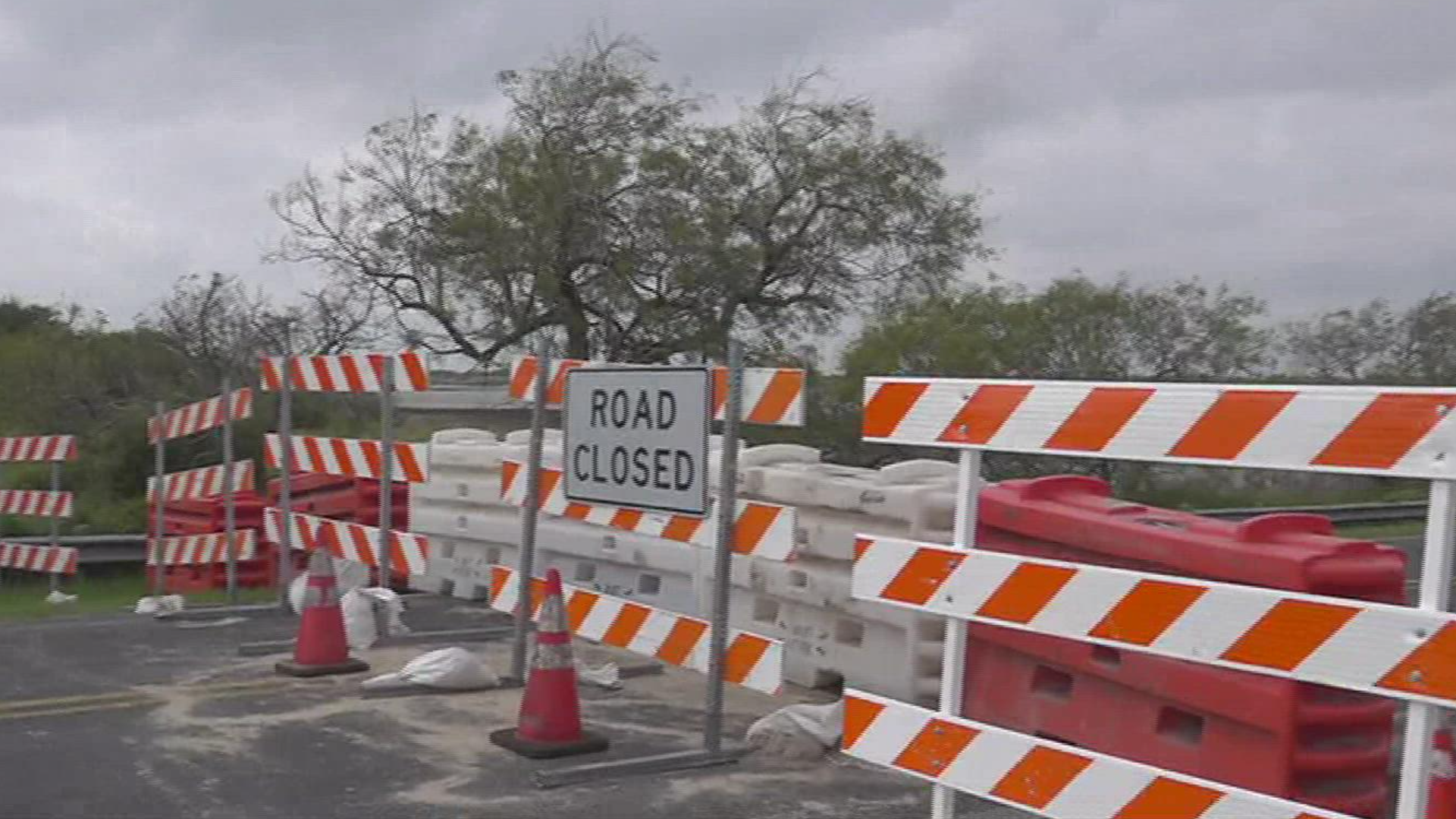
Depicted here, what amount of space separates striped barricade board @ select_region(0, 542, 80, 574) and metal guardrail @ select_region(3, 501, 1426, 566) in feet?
1.00

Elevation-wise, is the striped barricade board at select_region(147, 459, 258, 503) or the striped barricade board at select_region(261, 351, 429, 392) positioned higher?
the striped barricade board at select_region(261, 351, 429, 392)

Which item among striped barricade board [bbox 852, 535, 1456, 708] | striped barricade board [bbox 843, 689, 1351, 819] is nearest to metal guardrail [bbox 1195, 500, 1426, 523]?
striped barricade board [bbox 843, 689, 1351, 819]

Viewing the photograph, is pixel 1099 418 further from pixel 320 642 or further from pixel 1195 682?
pixel 320 642

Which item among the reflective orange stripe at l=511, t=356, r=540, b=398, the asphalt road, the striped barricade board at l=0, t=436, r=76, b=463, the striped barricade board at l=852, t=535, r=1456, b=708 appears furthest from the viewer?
the striped barricade board at l=0, t=436, r=76, b=463

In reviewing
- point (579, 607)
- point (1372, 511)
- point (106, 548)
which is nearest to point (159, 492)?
point (106, 548)

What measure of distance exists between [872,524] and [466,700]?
267cm

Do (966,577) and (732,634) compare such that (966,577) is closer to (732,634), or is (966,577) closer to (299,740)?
(732,634)

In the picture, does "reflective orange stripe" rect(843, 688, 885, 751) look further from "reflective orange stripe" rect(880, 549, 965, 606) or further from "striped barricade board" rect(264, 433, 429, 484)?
"striped barricade board" rect(264, 433, 429, 484)

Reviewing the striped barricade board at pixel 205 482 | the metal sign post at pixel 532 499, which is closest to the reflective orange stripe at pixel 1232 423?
the metal sign post at pixel 532 499

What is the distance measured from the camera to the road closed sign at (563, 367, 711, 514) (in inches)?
311

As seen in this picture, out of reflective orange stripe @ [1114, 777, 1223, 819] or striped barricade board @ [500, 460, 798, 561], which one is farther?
striped barricade board @ [500, 460, 798, 561]

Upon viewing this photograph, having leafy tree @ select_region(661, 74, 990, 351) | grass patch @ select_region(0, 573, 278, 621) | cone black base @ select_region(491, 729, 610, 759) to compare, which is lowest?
grass patch @ select_region(0, 573, 278, 621)

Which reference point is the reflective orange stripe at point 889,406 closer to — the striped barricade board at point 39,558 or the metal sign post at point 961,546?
the metal sign post at point 961,546

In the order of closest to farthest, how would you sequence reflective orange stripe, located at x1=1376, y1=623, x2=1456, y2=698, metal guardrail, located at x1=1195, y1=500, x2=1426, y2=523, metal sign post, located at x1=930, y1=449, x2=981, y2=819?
1. reflective orange stripe, located at x1=1376, y1=623, x2=1456, y2=698
2. metal sign post, located at x1=930, y1=449, x2=981, y2=819
3. metal guardrail, located at x1=1195, y1=500, x2=1426, y2=523
